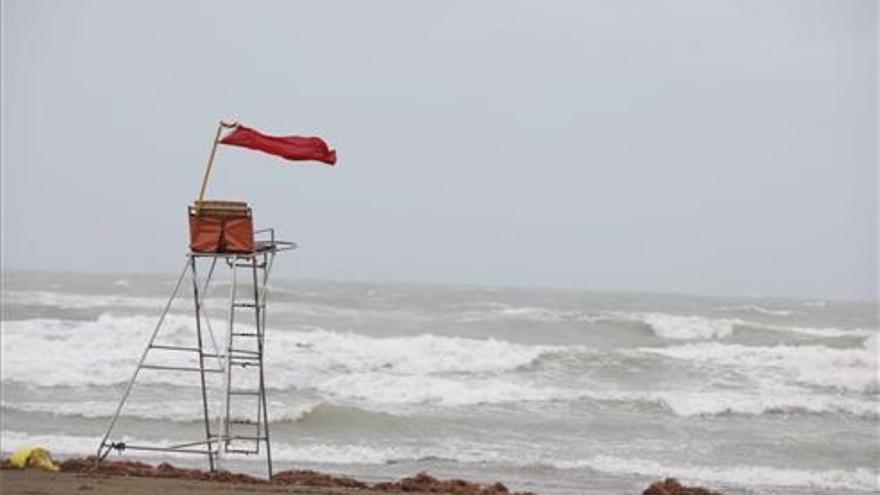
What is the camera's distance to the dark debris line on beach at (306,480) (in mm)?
10219

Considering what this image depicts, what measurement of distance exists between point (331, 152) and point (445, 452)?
20.0 feet

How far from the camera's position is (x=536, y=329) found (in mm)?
35094

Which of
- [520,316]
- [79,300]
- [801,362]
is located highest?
[520,316]

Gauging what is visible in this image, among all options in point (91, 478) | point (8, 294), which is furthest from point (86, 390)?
point (8, 294)

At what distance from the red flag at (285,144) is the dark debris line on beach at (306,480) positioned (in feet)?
11.0

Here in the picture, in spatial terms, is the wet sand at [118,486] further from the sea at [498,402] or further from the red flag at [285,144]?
the red flag at [285,144]

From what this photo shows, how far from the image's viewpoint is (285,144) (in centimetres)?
932

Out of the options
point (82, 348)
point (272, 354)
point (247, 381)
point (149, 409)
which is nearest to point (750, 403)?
point (247, 381)

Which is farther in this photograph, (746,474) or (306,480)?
(746,474)

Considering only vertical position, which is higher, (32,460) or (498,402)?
(32,460)

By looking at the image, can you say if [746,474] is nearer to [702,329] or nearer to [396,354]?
[396,354]

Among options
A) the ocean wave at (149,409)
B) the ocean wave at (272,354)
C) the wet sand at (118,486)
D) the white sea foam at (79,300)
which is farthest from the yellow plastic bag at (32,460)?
the white sea foam at (79,300)

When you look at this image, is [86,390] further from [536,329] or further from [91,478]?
[536,329]

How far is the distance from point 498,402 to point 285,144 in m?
10.5
